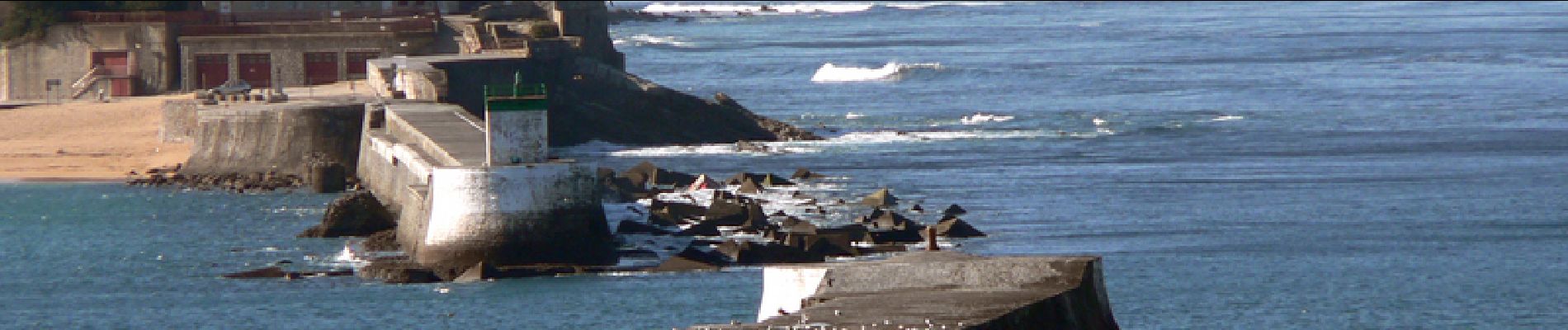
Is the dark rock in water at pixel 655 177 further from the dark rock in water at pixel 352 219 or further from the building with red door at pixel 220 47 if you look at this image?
the building with red door at pixel 220 47

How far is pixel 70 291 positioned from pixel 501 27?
2894 cm

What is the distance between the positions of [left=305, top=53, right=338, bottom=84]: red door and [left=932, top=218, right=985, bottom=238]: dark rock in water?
2689cm

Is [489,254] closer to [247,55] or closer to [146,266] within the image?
[146,266]

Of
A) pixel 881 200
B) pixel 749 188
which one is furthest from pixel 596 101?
pixel 881 200

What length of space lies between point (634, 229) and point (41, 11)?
30.6 meters

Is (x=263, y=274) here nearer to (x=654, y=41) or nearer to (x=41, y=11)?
(x=41, y=11)

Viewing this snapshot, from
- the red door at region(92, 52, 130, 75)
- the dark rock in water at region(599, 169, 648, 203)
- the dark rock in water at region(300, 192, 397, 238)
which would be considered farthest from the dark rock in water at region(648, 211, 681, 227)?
the red door at region(92, 52, 130, 75)

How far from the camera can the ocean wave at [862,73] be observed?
282ft

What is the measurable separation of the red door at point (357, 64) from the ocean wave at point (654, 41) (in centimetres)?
5830

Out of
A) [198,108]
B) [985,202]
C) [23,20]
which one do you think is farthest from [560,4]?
[985,202]

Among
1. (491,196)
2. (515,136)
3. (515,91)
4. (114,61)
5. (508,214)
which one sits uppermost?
(515,91)

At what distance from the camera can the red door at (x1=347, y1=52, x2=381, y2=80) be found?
58938 mm

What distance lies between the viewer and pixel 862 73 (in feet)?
288

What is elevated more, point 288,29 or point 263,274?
point 288,29
